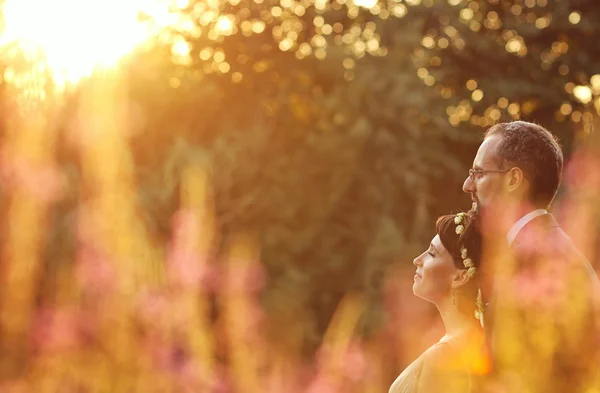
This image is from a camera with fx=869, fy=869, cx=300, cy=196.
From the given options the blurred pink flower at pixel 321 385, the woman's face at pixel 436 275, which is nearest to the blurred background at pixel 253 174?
the blurred pink flower at pixel 321 385

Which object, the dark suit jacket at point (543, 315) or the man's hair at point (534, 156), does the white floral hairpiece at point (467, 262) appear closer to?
the dark suit jacket at point (543, 315)

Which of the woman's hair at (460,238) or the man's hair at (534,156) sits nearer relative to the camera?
the man's hair at (534,156)

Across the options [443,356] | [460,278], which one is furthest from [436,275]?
[443,356]

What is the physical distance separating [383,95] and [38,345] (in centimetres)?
650

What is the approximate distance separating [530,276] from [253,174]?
10.8m

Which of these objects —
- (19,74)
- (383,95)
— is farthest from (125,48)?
(383,95)

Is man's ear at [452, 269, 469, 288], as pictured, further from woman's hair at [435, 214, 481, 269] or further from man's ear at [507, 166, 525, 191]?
man's ear at [507, 166, 525, 191]

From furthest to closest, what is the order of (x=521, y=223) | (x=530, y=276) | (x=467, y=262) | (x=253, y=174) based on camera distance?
(x=253, y=174) < (x=467, y=262) < (x=521, y=223) < (x=530, y=276)

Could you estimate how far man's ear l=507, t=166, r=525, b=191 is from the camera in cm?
309

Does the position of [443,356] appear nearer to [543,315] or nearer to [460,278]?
[460,278]

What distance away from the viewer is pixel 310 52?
50.3 ft

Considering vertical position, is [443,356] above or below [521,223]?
below

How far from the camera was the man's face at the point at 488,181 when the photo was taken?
10.2 feet

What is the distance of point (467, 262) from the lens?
328cm
